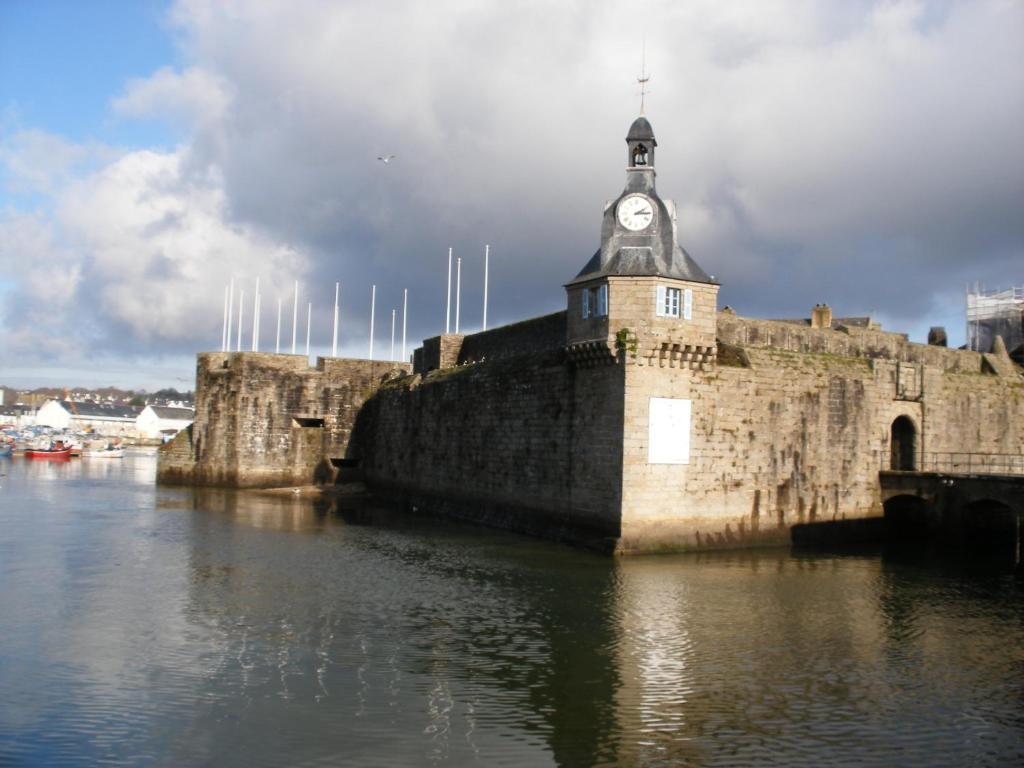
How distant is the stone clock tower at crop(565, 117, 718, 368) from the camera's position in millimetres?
20938

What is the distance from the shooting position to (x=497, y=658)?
39.3 feet

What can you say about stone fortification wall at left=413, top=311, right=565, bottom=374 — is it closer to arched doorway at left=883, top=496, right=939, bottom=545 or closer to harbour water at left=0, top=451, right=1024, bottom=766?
harbour water at left=0, top=451, right=1024, bottom=766

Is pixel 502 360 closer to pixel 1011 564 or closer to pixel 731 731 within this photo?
pixel 1011 564

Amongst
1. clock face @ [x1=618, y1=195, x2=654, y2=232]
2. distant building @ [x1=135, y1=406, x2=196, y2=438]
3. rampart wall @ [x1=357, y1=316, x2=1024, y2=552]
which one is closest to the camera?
rampart wall @ [x1=357, y1=316, x2=1024, y2=552]

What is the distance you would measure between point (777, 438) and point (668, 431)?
4.08m

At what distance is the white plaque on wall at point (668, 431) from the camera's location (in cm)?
2077

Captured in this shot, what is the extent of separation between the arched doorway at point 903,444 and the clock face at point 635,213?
35.6ft

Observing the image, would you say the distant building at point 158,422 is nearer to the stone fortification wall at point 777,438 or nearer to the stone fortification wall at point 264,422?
the stone fortification wall at point 264,422

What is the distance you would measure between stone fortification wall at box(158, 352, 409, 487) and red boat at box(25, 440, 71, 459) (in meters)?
32.0

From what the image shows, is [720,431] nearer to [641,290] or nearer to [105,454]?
[641,290]

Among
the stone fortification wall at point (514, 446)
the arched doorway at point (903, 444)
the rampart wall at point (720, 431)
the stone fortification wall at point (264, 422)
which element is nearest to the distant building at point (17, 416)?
the stone fortification wall at point (264, 422)

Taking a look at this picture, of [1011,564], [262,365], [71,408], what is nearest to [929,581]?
[1011,564]

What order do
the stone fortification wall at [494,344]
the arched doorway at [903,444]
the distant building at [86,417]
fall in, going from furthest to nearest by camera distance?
the distant building at [86,417], the stone fortification wall at [494,344], the arched doorway at [903,444]

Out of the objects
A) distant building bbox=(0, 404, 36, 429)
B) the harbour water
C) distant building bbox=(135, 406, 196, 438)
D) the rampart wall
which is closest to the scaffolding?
the rampart wall
